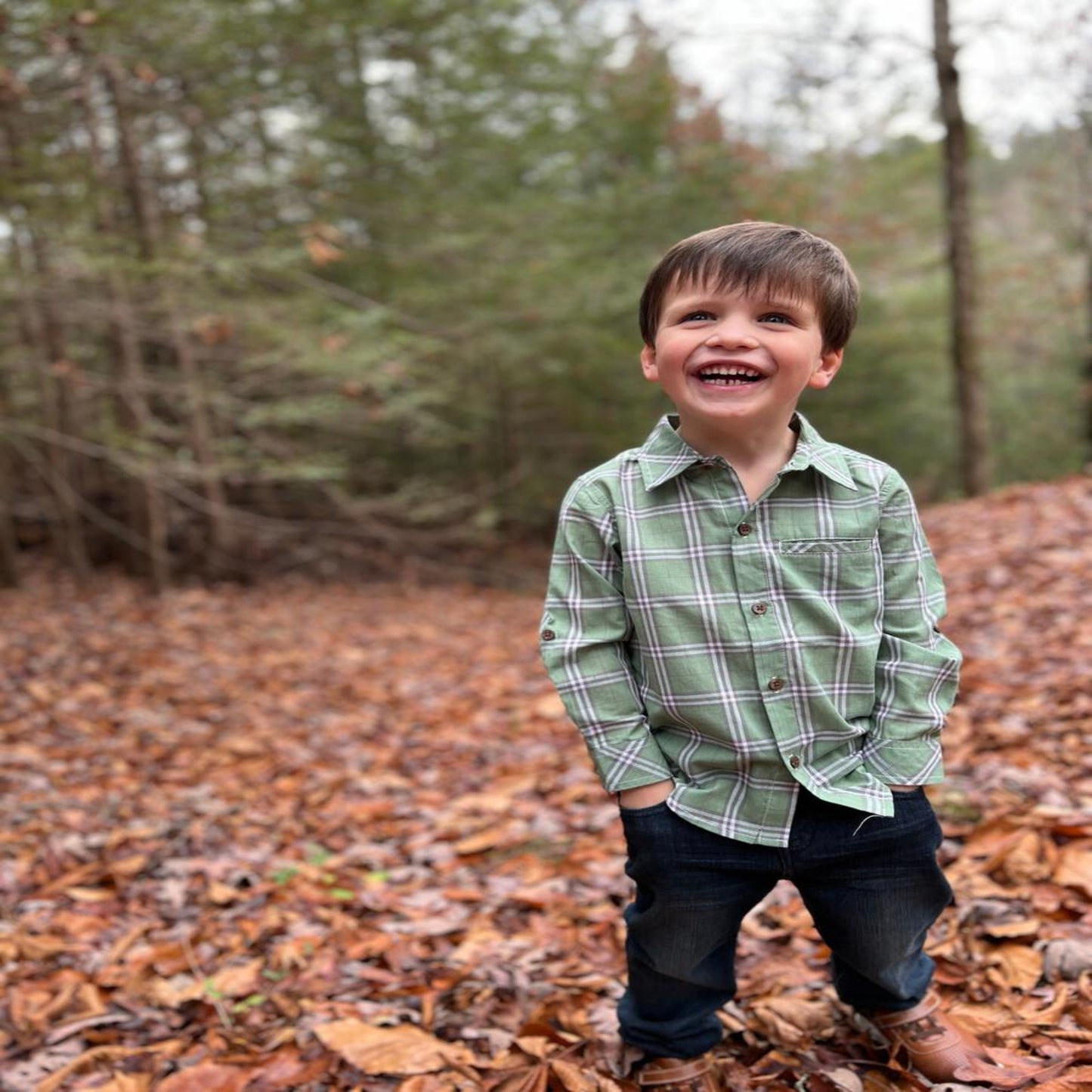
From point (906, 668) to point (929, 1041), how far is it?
34.1 inches

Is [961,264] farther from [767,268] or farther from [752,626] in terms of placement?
[752,626]

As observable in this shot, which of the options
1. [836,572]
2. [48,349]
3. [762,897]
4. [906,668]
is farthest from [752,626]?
[48,349]

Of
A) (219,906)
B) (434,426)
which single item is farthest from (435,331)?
(219,906)

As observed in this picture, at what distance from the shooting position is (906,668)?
6.05ft

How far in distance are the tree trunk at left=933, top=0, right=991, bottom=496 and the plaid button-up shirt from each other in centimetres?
973

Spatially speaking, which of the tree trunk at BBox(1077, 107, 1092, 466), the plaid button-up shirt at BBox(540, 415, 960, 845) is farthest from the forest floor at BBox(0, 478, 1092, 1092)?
the tree trunk at BBox(1077, 107, 1092, 466)

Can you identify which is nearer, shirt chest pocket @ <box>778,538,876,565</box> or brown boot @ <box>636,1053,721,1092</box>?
shirt chest pocket @ <box>778,538,876,565</box>

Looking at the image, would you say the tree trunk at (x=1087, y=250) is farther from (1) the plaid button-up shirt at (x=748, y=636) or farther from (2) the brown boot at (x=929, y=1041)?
(1) the plaid button-up shirt at (x=748, y=636)

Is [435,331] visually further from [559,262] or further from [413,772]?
[413,772]

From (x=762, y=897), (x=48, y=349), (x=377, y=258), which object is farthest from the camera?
(x=377, y=258)

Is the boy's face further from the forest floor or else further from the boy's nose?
the forest floor

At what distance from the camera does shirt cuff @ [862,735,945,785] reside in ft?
6.02

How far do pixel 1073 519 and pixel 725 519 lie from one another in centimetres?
698

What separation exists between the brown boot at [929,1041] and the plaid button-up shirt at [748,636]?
2.01ft
